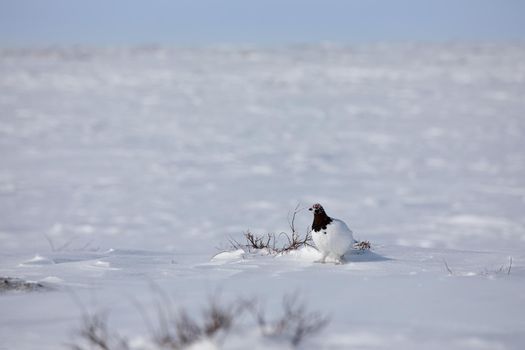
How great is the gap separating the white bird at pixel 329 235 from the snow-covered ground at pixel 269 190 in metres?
0.13

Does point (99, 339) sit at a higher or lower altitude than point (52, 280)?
lower

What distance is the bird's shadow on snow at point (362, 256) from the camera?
414 cm

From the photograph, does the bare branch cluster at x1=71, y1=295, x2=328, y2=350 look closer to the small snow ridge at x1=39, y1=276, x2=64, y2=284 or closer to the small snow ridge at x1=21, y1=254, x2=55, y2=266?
the small snow ridge at x1=39, y1=276, x2=64, y2=284

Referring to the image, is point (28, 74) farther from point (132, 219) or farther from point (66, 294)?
point (66, 294)

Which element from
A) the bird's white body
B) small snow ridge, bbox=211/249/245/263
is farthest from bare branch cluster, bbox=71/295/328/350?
small snow ridge, bbox=211/249/245/263

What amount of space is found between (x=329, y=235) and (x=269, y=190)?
11024 mm

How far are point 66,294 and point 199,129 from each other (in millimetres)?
17653

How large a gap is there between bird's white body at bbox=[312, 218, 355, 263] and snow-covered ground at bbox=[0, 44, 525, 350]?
0.13 metres

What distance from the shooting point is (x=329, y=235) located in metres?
3.86

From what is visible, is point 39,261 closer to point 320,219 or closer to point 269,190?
point 320,219

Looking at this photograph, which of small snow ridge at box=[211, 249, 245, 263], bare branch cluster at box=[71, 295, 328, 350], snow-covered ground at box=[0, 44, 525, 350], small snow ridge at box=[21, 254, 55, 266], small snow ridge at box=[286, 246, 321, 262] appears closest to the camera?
bare branch cluster at box=[71, 295, 328, 350]

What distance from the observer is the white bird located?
3867 millimetres

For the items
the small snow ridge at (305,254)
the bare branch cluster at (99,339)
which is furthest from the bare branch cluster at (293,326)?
the small snow ridge at (305,254)

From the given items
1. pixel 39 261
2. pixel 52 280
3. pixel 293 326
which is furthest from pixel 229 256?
pixel 293 326
